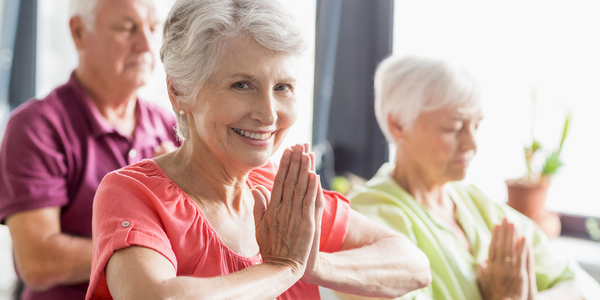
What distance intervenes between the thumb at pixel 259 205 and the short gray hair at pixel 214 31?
9.5 inches

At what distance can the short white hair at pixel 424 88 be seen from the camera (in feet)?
5.89

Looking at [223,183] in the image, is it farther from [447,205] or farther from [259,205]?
[447,205]

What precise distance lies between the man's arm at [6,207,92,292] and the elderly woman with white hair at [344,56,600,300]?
862mm

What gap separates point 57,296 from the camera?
1435 mm

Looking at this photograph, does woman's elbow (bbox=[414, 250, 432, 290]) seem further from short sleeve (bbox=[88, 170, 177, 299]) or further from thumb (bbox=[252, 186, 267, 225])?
short sleeve (bbox=[88, 170, 177, 299])

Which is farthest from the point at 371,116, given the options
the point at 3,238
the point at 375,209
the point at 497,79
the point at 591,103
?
the point at 3,238

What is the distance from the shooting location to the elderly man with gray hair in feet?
4.53

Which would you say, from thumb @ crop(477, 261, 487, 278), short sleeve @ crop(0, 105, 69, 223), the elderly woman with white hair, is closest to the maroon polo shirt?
short sleeve @ crop(0, 105, 69, 223)

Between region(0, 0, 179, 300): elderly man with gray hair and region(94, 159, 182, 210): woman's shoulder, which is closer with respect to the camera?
region(94, 159, 182, 210): woman's shoulder

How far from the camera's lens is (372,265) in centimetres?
119

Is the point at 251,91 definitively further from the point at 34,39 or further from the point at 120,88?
the point at 34,39

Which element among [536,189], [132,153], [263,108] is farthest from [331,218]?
[536,189]

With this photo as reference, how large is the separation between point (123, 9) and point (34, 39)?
3109 millimetres

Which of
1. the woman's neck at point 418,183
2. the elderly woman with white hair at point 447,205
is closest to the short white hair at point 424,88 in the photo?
the elderly woman with white hair at point 447,205
